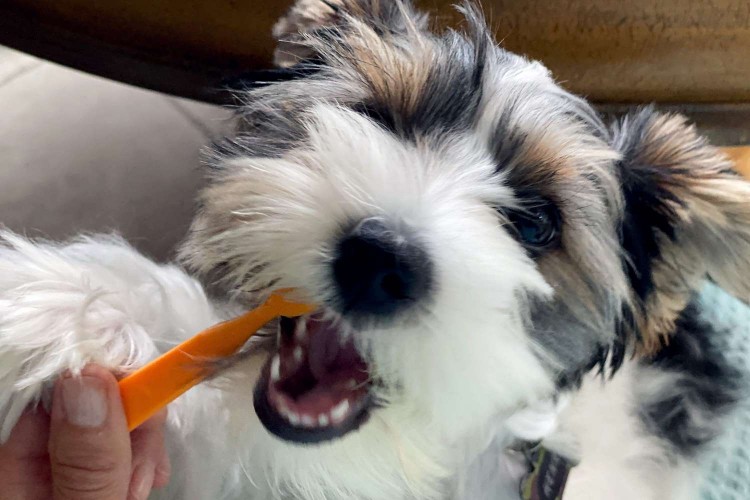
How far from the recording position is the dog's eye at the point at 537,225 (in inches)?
52.6

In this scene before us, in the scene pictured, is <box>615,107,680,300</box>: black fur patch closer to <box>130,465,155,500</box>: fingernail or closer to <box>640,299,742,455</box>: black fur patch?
<box>640,299,742,455</box>: black fur patch

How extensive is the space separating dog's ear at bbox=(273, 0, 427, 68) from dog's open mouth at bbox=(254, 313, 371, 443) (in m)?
0.68

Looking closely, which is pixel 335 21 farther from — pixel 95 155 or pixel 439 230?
pixel 95 155

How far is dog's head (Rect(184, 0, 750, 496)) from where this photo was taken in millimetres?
1120

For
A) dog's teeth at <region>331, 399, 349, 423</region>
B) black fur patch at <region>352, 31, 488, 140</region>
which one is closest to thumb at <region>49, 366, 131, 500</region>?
dog's teeth at <region>331, 399, 349, 423</region>

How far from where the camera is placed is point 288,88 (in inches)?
58.9

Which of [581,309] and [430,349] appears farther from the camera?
[581,309]

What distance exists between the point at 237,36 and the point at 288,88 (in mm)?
623

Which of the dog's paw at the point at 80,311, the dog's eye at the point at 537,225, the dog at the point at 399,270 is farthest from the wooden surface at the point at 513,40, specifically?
the dog's eye at the point at 537,225

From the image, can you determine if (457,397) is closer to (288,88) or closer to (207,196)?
(207,196)

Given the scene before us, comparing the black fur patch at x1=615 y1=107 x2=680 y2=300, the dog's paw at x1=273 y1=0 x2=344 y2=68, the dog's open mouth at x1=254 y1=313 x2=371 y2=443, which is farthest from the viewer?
the dog's paw at x1=273 y1=0 x2=344 y2=68

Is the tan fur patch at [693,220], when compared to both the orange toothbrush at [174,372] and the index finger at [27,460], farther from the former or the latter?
the index finger at [27,460]

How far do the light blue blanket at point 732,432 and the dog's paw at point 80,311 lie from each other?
1.47 metres

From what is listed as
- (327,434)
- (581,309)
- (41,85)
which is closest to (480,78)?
(581,309)
